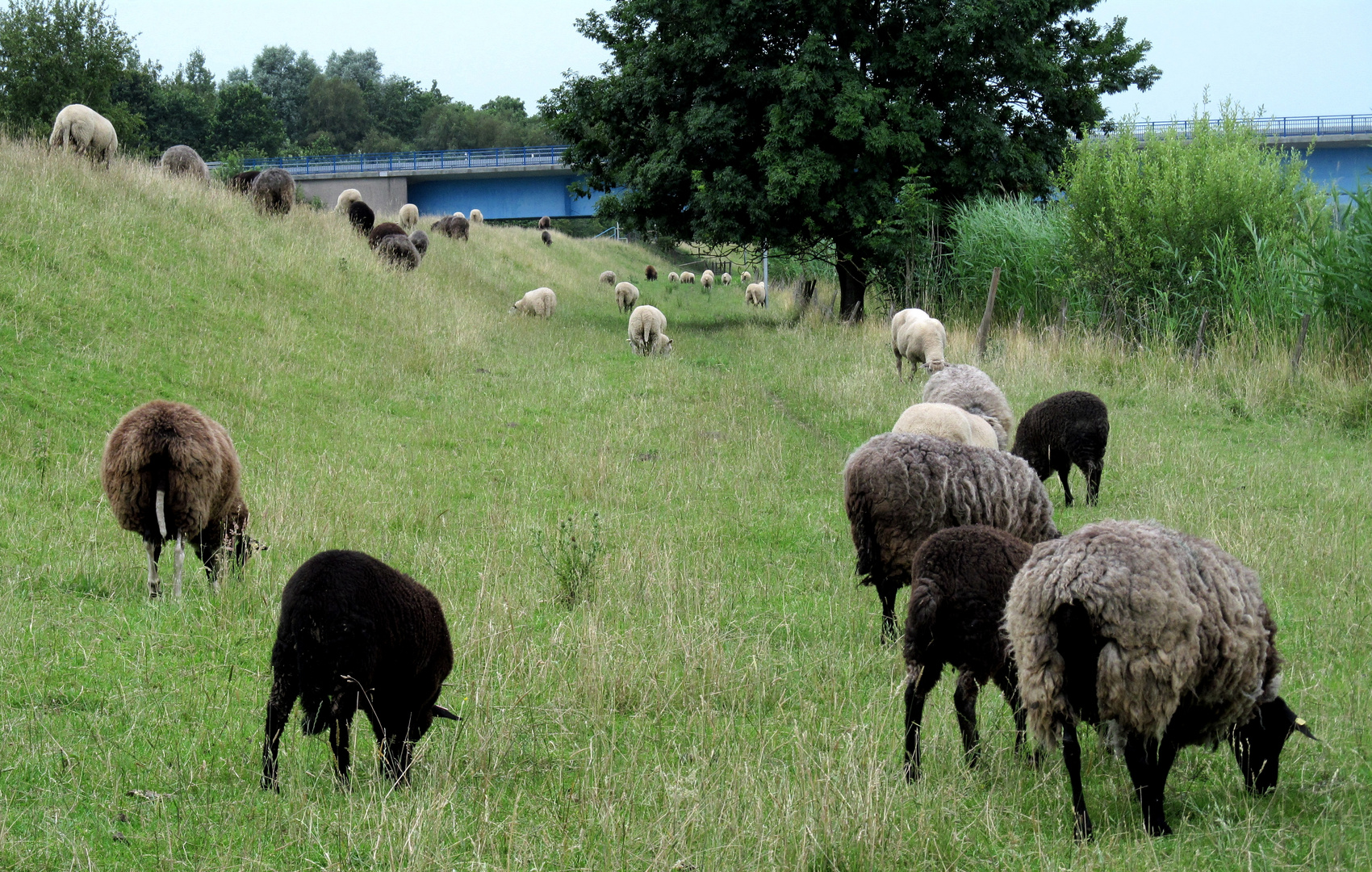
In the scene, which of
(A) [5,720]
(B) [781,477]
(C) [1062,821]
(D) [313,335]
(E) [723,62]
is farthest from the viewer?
(E) [723,62]

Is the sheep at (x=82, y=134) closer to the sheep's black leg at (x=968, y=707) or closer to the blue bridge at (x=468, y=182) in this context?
the sheep's black leg at (x=968, y=707)

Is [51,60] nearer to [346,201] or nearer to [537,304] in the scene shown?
[346,201]

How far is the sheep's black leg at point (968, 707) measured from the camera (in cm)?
455

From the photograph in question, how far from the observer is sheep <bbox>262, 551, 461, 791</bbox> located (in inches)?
156

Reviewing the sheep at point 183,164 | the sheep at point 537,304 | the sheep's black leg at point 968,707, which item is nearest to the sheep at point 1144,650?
the sheep's black leg at point 968,707

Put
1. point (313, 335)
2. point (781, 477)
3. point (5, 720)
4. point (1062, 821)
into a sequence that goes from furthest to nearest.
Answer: point (313, 335), point (781, 477), point (5, 720), point (1062, 821)

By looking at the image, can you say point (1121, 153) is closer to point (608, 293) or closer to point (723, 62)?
point (723, 62)

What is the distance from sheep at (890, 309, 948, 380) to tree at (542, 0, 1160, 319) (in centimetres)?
658

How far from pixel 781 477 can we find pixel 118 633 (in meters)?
6.30

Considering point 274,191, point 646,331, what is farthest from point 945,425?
point 274,191

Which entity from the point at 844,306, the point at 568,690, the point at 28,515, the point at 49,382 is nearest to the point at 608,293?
the point at 844,306

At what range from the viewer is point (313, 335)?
1585 centimetres

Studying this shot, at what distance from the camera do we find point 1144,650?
12.2 ft

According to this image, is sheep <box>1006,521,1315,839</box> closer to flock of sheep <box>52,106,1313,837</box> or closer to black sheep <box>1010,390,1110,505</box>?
flock of sheep <box>52,106,1313,837</box>
